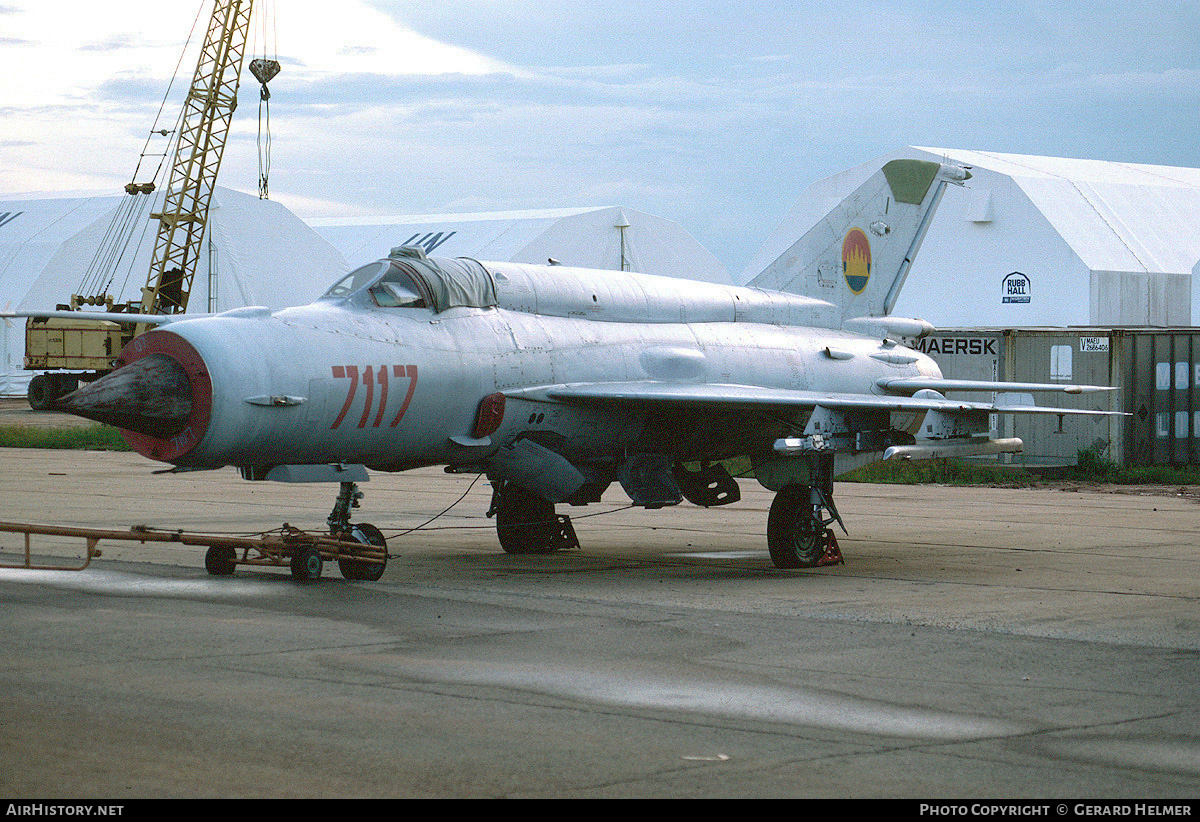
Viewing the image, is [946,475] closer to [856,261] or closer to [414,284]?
[856,261]

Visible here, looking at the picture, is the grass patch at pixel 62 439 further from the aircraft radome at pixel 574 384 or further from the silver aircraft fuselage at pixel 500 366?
the silver aircraft fuselage at pixel 500 366

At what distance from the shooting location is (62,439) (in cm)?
3866

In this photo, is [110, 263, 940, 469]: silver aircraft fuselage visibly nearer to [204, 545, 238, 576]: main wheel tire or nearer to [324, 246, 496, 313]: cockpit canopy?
[324, 246, 496, 313]: cockpit canopy

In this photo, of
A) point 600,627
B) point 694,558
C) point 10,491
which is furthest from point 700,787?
point 10,491

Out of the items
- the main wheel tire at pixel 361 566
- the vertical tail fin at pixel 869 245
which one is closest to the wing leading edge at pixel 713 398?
the main wheel tire at pixel 361 566

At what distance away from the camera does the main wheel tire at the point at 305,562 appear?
39.8ft

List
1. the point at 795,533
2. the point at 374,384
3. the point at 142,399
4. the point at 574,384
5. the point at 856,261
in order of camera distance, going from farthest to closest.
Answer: the point at 856,261
the point at 795,533
the point at 574,384
the point at 374,384
the point at 142,399

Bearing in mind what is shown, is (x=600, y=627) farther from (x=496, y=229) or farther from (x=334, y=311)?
(x=496, y=229)

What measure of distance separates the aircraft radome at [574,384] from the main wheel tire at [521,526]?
0.07 ft

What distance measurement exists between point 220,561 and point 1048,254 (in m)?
37.5

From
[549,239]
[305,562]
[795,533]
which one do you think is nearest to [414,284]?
[305,562]

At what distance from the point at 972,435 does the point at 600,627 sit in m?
5.93

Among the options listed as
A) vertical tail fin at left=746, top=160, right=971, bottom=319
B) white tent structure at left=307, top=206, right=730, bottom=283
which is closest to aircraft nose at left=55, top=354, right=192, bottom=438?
vertical tail fin at left=746, top=160, right=971, bottom=319

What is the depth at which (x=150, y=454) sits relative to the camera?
37.4 feet
